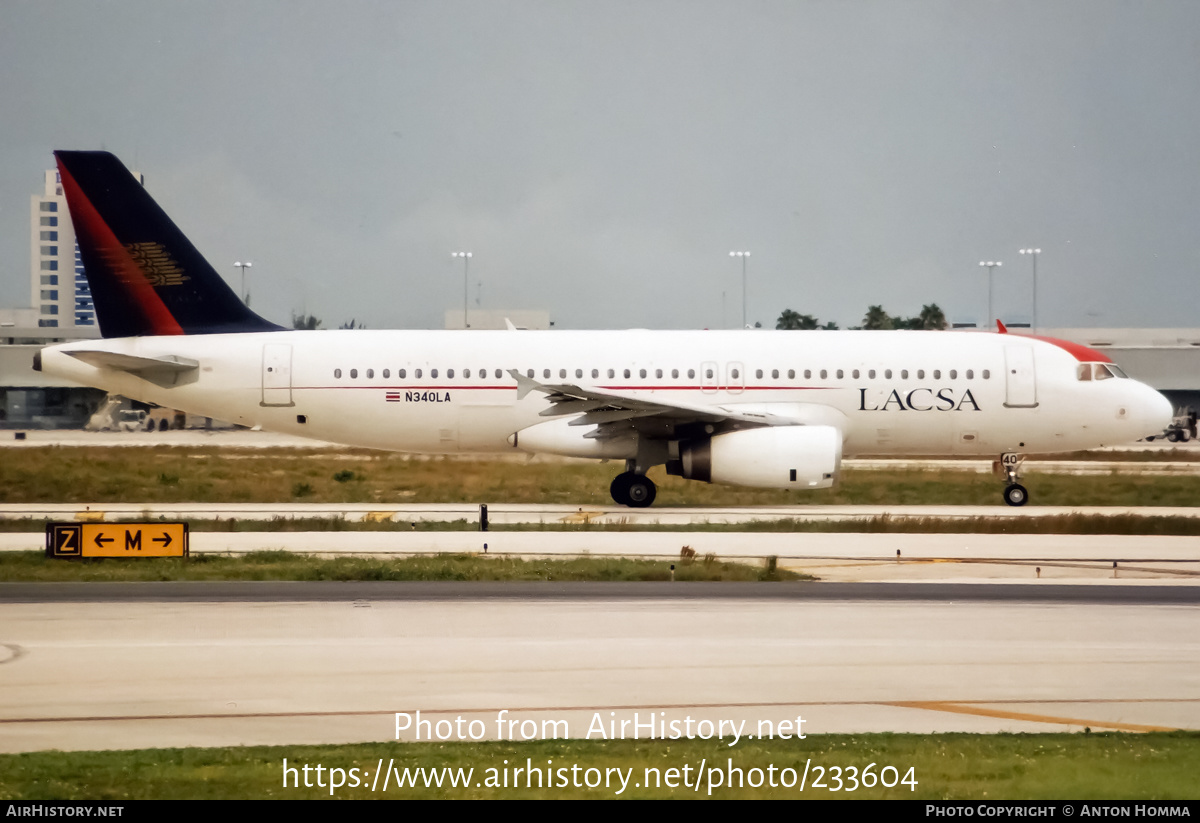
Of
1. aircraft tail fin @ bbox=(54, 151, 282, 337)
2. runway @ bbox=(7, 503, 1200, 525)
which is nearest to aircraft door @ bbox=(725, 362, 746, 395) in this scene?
runway @ bbox=(7, 503, 1200, 525)

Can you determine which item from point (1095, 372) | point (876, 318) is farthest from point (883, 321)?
point (1095, 372)

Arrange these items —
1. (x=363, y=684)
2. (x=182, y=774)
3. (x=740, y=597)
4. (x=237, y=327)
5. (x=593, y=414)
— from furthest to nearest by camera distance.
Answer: (x=237, y=327) → (x=593, y=414) → (x=740, y=597) → (x=363, y=684) → (x=182, y=774)

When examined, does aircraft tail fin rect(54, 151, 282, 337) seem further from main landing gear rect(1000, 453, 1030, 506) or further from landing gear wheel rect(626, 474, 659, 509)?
main landing gear rect(1000, 453, 1030, 506)

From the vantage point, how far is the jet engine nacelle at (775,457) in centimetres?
2602

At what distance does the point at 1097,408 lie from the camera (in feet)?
95.5

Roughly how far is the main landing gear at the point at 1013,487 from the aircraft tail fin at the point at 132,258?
58.9 feet

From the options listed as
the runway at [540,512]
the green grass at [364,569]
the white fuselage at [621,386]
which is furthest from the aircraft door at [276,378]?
the green grass at [364,569]

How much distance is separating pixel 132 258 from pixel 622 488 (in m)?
11.9

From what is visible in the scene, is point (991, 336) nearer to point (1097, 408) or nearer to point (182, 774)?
point (1097, 408)

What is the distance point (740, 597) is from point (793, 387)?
45.7 feet

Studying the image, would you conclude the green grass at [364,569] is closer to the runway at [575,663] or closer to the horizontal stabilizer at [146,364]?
the runway at [575,663]

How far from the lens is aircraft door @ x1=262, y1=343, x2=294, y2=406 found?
28.8m

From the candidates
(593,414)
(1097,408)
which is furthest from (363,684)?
(1097,408)

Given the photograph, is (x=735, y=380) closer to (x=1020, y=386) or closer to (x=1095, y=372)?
(x=1020, y=386)
